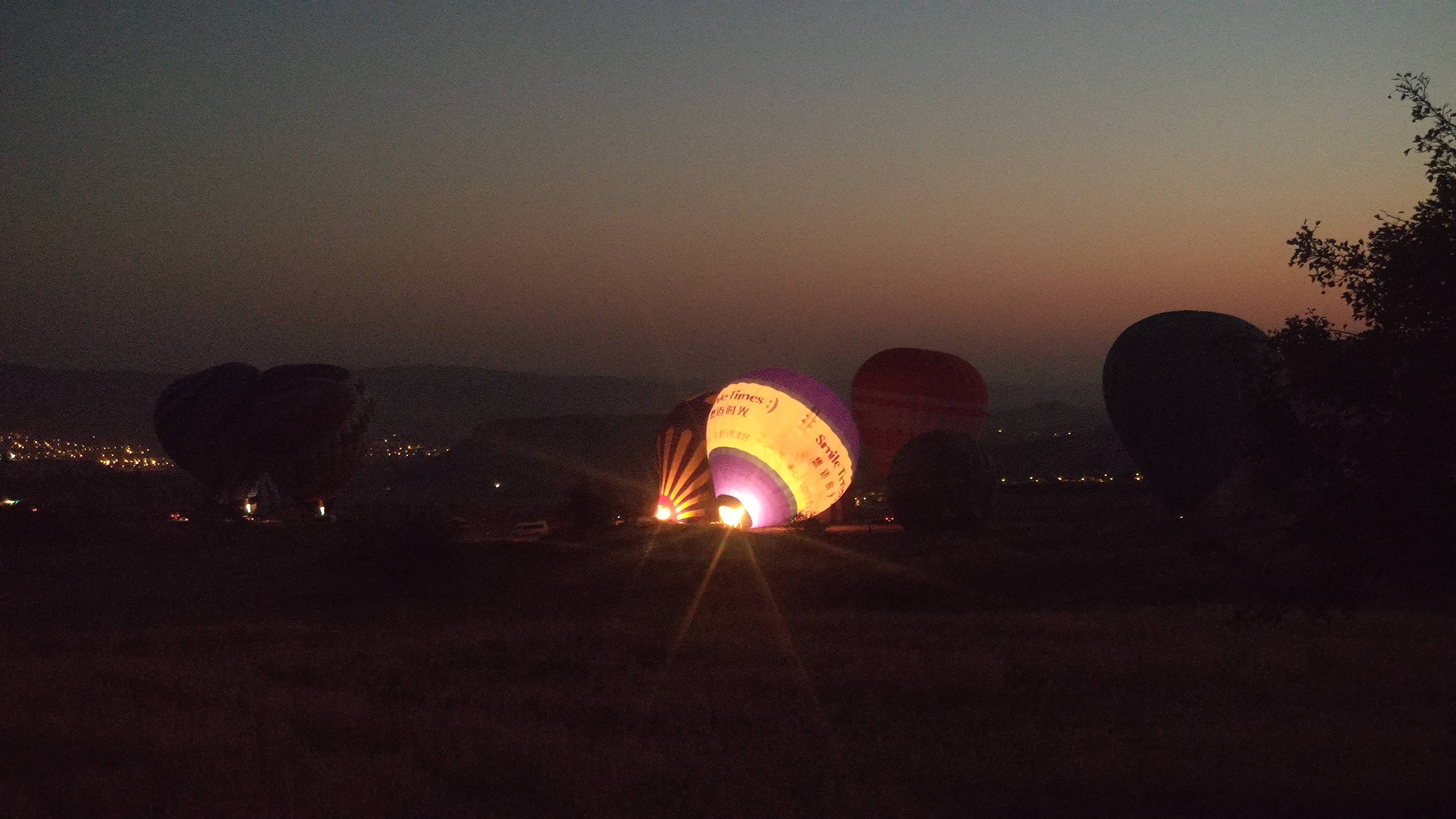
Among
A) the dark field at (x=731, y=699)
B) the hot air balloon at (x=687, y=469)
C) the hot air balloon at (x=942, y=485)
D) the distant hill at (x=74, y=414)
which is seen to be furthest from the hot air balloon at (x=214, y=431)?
the distant hill at (x=74, y=414)

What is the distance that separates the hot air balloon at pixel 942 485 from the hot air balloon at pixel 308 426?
68.2 ft

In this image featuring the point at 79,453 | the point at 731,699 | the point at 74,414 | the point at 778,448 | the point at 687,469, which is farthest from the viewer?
the point at 74,414

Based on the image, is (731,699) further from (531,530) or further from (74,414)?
(74,414)

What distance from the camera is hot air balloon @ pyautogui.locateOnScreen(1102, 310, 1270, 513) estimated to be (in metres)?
38.1

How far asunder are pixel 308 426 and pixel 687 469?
546 inches

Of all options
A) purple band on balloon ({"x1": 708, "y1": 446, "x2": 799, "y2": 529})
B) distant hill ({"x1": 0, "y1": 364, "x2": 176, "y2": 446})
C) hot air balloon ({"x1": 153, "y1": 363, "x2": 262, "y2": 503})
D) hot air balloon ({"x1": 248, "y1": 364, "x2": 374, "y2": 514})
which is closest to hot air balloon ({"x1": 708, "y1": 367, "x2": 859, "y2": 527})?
purple band on balloon ({"x1": 708, "y1": 446, "x2": 799, "y2": 529})

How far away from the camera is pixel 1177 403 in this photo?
38.9 metres

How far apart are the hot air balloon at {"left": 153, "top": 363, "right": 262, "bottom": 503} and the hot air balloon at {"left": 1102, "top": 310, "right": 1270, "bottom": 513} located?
102 ft

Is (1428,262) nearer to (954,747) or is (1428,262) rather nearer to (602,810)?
(954,747)

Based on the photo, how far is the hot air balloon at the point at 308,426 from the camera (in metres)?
44.4

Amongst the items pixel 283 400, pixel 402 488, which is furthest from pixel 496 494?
pixel 283 400

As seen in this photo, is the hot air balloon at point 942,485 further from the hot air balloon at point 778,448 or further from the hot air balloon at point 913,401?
the hot air balloon at point 913,401

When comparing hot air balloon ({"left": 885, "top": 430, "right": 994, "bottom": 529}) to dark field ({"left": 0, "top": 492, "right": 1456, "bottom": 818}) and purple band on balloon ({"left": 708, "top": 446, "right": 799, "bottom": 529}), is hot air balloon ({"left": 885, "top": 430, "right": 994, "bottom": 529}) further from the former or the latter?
dark field ({"left": 0, "top": 492, "right": 1456, "bottom": 818})

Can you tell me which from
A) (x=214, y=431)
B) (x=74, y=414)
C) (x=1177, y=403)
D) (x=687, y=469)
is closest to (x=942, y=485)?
(x=1177, y=403)
